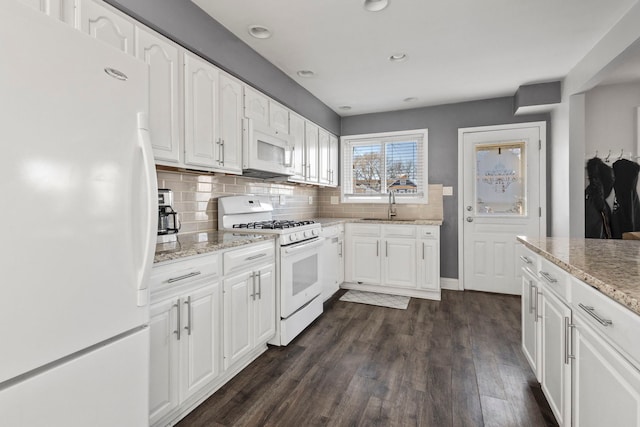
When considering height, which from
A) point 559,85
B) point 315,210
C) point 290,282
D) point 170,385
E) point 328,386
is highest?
point 559,85

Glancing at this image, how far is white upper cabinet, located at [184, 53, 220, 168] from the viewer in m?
2.06

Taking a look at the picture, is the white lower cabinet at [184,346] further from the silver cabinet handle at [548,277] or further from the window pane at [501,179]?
the window pane at [501,179]

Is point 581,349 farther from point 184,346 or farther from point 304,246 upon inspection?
point 304,246

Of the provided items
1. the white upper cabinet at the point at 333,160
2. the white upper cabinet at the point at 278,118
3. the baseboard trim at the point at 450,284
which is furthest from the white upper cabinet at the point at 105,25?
the baseboard trim at the point at 450,284

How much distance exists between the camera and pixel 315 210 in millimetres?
4758

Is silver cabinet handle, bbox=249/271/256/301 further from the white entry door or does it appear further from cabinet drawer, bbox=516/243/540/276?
the white entry door

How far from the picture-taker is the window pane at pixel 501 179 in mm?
3951

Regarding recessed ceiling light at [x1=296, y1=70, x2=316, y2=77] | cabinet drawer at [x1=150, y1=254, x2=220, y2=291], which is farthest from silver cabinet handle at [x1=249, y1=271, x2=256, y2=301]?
recessed ceiling light at [x1=296, y1=70, x2=316, y2=77]

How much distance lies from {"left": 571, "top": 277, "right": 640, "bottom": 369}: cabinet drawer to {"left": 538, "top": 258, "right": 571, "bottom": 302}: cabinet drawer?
7 cm

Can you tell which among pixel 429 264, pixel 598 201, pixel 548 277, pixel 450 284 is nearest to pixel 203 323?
pixel 548 277

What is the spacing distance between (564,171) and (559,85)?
37.9 inches

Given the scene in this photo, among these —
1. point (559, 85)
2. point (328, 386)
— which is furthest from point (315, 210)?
point (559, 85)

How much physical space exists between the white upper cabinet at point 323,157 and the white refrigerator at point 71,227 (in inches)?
114

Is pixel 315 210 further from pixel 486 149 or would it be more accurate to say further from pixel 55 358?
pixel 55 358
